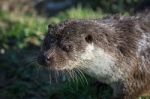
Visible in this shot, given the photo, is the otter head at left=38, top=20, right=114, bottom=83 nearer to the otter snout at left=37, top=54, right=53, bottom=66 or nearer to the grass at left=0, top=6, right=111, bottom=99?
the otter snout at left=37, top=54, right=53, bottom=66

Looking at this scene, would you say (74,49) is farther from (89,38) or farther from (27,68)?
(27,68)

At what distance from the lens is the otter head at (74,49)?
16.4 feet

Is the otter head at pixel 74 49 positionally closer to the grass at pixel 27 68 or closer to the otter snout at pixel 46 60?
the otter snout at pixel 46 60

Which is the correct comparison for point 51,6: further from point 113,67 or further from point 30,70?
point 113,67

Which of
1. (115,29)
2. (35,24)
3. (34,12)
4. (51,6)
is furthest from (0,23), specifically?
(115,29)

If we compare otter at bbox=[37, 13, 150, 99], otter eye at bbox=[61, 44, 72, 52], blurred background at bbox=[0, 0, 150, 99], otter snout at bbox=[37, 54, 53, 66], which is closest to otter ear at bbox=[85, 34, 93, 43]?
otter at bbox=[37, 13, 150, 99]

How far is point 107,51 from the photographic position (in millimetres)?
5133

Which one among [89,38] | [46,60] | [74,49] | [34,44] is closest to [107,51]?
[89,38]

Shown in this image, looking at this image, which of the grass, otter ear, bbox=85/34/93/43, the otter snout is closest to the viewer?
Answer: the otter snout

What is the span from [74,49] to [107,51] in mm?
329

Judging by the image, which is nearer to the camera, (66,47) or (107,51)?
(66,47)

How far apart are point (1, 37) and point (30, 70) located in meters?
1.40

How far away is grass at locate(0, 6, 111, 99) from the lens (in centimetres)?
586

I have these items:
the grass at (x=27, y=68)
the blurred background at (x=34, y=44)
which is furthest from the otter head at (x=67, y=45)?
the grass at (x=27, y=68)
